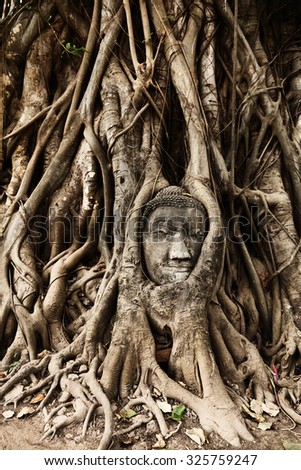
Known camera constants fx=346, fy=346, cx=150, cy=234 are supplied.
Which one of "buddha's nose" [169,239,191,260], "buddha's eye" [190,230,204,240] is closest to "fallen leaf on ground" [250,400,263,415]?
"buddha's nose" [169,239,191,260]

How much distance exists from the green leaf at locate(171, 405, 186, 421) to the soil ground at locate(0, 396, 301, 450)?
26 mm

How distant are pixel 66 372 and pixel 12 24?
11.0 ft

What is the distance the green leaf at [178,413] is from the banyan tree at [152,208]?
49 mm

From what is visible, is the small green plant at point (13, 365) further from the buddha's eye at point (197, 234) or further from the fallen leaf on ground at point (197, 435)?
the buddha's eye at point (197, 234)

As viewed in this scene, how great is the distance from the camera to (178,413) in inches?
77.5

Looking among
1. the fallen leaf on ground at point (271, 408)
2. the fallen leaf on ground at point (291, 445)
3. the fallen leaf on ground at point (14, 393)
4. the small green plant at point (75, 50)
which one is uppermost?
the small green plant at point (75, 50)

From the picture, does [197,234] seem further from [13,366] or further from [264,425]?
[13,366]

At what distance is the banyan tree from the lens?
2234 millimetres

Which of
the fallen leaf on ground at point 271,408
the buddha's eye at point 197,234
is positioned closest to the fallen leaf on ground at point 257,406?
the fallen leaf on ground at point 271,408

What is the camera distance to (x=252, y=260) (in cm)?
314

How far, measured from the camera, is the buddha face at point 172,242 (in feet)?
7.83
